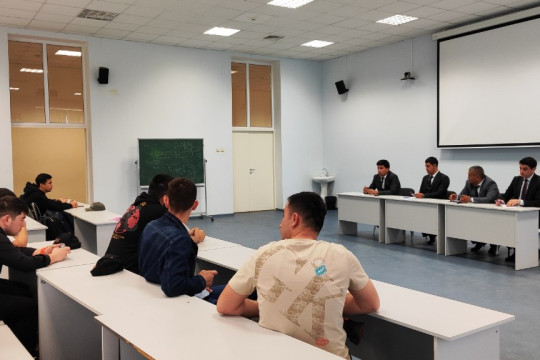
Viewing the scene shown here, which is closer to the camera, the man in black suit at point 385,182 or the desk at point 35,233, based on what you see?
the desk at point 35,233

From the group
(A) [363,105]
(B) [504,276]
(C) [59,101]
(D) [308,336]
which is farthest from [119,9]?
(D) [308,336]

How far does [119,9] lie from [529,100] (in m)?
6.42

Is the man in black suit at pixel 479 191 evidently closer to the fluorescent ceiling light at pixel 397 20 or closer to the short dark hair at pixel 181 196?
the fluorescent ceiling light at pixel 397 20

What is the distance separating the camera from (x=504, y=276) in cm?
518

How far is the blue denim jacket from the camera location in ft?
7.41

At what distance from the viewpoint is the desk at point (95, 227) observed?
5.00m

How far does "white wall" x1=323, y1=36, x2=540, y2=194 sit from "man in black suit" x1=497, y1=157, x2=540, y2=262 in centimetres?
167

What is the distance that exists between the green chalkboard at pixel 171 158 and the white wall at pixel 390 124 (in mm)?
3383

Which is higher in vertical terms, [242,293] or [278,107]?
[278,107]

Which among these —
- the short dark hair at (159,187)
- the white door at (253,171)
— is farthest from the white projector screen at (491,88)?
the short dark hair at (159,187)

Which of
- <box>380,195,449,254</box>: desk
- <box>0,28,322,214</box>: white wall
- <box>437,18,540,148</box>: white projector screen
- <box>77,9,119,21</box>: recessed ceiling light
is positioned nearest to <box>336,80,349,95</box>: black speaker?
<box>0,28,322,214</box>: white wall

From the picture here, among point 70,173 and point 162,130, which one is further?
point 70,173

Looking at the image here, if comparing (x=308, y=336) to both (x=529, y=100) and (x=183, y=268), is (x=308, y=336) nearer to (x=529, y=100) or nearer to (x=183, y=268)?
(x=183, y=268)

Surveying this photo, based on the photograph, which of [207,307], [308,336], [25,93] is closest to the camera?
[308,336]
